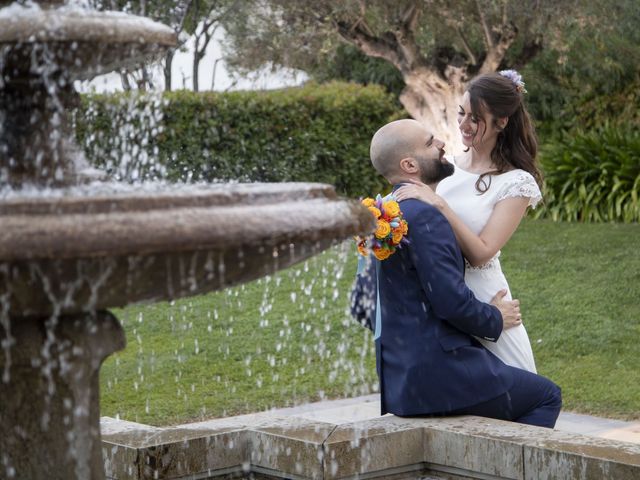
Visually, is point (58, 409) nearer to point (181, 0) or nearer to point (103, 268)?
point (103, 268)

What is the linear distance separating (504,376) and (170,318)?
5.80 meters

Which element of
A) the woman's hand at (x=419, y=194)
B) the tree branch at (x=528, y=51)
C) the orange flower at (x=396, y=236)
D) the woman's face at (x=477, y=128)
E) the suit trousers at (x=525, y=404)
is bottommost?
the suit trousers at (x=525, y=404)

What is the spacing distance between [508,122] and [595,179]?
10.9 metres

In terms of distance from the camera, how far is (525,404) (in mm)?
4223

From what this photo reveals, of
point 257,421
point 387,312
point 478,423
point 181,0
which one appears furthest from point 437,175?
point 181,0

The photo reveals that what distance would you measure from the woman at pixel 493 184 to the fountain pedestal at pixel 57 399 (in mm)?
1410

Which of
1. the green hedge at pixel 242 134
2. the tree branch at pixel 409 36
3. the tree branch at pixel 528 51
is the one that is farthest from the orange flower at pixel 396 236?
the tree branch at pixel 528 51

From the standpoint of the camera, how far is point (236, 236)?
2654 millimetres

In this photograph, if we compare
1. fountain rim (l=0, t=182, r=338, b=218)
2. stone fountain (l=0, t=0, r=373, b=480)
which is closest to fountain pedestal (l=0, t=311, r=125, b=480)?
stone fountain (l=0, t=0, r=373, b=480)

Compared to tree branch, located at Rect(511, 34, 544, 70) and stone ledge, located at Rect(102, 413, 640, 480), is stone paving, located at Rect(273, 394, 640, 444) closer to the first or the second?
stone ledge, located at Rect(102, 413, 640, 480)

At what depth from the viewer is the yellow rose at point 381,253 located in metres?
3.94

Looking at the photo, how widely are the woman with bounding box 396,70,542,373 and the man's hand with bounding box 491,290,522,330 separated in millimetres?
32

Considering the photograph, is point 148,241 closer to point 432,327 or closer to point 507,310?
point 432,327

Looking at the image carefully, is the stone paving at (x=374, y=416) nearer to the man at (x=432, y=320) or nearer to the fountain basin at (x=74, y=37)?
→ the man at (x=432, y=320)
